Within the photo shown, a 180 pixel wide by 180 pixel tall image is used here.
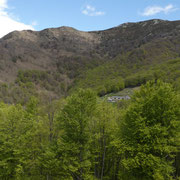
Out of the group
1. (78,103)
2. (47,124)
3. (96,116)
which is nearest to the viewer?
(78,103)

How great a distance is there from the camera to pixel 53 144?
19141 millimetres

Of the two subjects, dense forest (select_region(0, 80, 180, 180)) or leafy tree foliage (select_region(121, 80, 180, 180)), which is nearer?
leafy tree foliage (select_region(121, 80, 180, 180))

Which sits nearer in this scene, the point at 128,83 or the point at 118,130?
the point at 118,130

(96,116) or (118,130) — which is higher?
(96,116)

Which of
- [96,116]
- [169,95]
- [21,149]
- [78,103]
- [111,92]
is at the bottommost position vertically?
[21,149]

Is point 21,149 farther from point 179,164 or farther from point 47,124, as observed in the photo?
point 179,164

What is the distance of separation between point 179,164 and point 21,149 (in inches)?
914

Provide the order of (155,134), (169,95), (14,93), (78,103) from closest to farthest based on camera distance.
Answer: (155,134)
(169,95)
(78,103)
(14,93)

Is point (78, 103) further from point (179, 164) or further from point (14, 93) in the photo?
point (14, 93)

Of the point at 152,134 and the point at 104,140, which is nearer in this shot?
the point at 152,134

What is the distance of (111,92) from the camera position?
491 feet

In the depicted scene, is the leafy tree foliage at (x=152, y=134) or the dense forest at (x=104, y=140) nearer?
the leafy tree foliage at (x=152, y=134)

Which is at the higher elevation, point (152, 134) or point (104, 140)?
point (152, 134)

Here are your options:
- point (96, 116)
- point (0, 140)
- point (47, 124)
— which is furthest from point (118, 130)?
point (0, 140)
